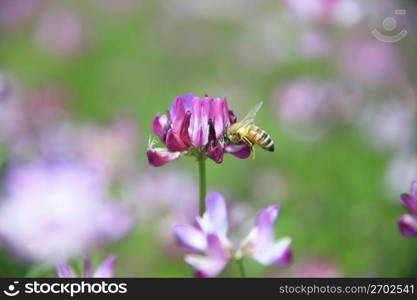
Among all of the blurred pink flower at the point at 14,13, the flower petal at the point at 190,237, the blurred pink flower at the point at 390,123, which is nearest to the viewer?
the flower petal at the point at 190,237

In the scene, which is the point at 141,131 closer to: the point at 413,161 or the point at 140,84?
the point at 140,84

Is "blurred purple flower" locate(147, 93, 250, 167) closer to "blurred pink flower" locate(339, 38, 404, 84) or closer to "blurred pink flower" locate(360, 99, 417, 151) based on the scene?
"blurred pink flower" locate(360, 99, 417, 151)

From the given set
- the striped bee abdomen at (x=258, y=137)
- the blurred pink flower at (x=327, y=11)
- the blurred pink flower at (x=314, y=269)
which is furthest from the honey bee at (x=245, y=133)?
the blurred pink flower at (x=327, y=11)

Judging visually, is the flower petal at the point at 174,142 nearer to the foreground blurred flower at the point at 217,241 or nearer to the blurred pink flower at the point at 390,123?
the foreground blurred flower at the point at 217,241

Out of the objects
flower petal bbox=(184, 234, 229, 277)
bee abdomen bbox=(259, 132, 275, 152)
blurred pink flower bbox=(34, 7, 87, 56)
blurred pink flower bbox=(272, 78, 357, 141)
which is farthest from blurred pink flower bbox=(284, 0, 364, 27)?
blurred pink flower bbox=(34, 7, 87, 56)

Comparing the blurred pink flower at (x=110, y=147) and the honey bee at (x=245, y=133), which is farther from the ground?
Answer: the blurred pink flower at (x=110, y=147)

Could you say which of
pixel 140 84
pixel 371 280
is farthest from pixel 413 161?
pixel 140 84
